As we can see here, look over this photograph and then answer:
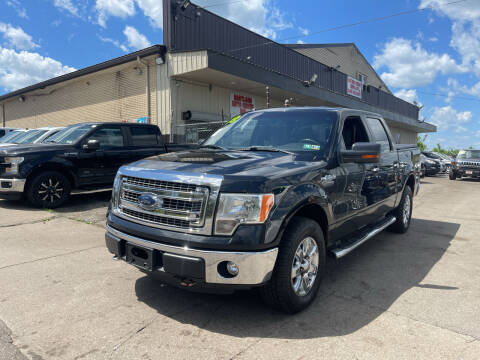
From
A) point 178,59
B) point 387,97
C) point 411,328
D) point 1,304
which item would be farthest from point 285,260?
point 387,97

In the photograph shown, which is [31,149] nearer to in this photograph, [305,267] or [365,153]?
[305,267]

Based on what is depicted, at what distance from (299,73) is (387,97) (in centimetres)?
1233

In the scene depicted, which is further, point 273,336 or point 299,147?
point 299,147

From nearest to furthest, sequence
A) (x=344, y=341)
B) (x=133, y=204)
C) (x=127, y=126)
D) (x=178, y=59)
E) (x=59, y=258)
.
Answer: (x=344, y=341), (x=133, y=204), (x=59, y=258), (x=127, y=126), (x=178, y=59)

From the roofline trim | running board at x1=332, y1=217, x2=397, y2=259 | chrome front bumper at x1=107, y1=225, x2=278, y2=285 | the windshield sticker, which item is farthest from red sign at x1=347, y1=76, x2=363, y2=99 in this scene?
chrome front bumper at x1=107, y1=225, x2=278, y2=285

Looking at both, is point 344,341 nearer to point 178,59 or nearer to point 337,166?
point 337,166

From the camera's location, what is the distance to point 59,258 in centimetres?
424

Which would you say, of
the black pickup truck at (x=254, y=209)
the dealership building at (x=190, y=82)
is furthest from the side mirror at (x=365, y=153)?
the dealership building at (x=190, y=82)

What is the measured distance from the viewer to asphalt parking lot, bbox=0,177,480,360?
8.07 ft

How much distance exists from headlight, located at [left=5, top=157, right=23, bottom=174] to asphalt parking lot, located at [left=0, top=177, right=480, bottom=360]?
94.9 inches

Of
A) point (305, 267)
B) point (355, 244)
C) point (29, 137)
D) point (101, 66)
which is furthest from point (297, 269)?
point (101, 66)

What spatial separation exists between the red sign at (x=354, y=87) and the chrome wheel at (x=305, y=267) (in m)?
19.9

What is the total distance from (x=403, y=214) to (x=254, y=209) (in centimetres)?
412

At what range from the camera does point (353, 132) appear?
4.17 metres
